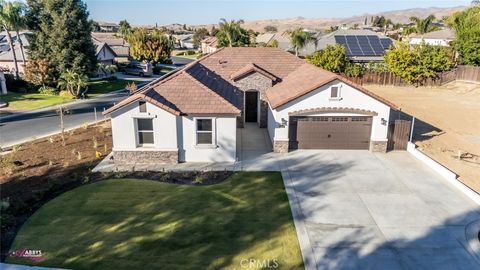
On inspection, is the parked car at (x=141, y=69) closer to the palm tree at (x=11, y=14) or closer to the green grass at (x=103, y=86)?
the green grass at (x=103, y=86)

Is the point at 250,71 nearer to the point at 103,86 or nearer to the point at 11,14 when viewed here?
the point at 103,86

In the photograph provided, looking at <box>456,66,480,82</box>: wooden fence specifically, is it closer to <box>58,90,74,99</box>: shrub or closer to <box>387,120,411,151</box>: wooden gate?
<box>387,120,411,151</box>: wooden gate

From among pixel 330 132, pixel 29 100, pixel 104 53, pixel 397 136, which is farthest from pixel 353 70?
pixel 29 100

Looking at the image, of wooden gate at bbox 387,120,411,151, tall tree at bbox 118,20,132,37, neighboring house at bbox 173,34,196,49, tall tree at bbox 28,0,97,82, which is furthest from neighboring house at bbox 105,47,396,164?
neighboring house at bbox 173,34,196,49

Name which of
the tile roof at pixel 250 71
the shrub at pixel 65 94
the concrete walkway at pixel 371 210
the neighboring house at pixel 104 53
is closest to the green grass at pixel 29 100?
the shrub at pixel 65 94

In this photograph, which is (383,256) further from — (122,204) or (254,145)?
(254,145)
